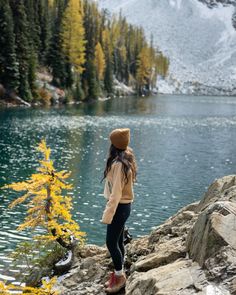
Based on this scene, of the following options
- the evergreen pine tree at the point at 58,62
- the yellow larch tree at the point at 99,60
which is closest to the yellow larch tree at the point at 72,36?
the evergreen pine tree at the point at 58,62

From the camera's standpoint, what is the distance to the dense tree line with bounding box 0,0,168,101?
69.2 metres

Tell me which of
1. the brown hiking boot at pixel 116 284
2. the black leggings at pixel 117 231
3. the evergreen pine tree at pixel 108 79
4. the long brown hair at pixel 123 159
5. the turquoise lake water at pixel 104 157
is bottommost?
the turquoise lake water at pixel 104 157

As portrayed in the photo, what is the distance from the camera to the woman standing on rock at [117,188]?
7.54 metres

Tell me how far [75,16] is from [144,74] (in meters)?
55.5

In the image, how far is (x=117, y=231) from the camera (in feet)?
25.8

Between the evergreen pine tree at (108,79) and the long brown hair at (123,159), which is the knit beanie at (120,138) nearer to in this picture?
the long brown hair at (123,159)

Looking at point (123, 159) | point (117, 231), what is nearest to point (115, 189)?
point (123, 159)

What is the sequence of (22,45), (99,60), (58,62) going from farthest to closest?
(99,60) → (58,62) → (22,45)

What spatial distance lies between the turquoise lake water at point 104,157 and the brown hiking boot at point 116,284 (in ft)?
19.0

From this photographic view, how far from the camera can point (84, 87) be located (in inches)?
3556

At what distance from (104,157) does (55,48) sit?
5327 centimetres

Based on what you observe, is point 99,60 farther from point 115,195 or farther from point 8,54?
point 115,195

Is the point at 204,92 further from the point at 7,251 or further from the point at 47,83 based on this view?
the point at 7,251

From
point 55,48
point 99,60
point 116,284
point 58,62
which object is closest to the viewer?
point 116,284
